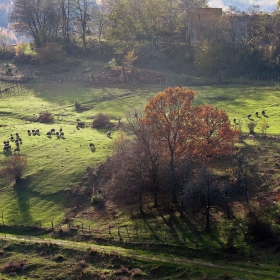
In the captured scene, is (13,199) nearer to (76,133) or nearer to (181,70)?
(76,133)

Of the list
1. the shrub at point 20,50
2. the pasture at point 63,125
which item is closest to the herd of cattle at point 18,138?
the pasture at point 63,125

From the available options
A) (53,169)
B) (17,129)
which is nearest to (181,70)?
(17,129)

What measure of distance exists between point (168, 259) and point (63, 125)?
4892 centimetres

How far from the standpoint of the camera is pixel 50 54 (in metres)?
131

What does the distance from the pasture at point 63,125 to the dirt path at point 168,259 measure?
4418mm

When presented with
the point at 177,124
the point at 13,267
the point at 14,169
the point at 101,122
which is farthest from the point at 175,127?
the point at 101,122

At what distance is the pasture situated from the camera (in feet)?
188

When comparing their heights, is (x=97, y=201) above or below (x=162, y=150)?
below

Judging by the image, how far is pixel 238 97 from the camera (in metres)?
94.0

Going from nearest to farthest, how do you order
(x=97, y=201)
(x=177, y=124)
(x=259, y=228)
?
1. (x=259, y=228)
2. (x=177, y=124)
3. (x=97, y=201)

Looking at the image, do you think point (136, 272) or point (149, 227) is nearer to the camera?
point (136, 272)

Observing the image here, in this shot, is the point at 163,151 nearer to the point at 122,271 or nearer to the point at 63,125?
the point at 122,271

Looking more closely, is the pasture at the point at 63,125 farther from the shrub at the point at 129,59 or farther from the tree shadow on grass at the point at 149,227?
the shrub at the point at 129,59

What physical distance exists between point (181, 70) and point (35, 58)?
4996 centimetres
